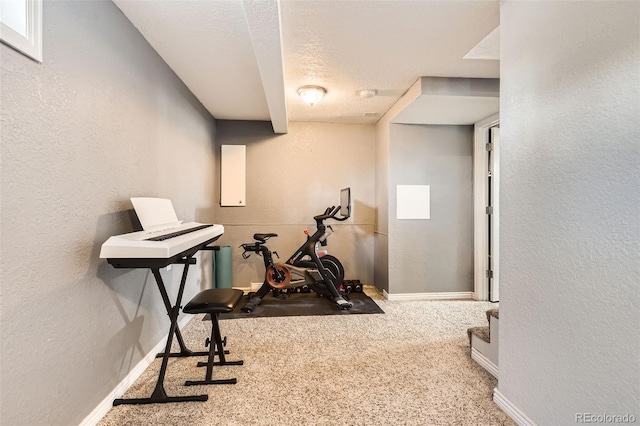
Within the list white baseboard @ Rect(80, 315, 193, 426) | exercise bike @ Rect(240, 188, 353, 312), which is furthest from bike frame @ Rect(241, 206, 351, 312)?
white baseboard @ Rect(80, 315, 193, 426)

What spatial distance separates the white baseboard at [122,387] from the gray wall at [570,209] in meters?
2.36

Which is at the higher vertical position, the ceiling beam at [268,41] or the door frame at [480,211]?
the ceiling beam at [268,41]

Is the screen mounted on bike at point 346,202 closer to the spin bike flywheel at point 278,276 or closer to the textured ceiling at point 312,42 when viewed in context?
the spin bike flywheel at point 278,276

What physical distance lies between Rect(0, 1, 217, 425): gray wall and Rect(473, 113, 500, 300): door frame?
12.4ft

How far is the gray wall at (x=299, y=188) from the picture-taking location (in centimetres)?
424

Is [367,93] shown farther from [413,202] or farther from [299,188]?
[299,188]

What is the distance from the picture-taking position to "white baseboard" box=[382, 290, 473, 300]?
3.74 m

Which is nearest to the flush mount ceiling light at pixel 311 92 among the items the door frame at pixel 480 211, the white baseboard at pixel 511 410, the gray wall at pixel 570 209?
the gray wall at pixel 570 209

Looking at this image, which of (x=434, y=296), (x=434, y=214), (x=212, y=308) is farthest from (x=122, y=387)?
(x=434, y=214)

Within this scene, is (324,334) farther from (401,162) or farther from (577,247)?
(401,162)

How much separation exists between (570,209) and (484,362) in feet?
4.66

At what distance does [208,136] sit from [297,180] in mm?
1417

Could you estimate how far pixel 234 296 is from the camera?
6.59 ft

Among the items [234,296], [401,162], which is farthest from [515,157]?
[401,162]
